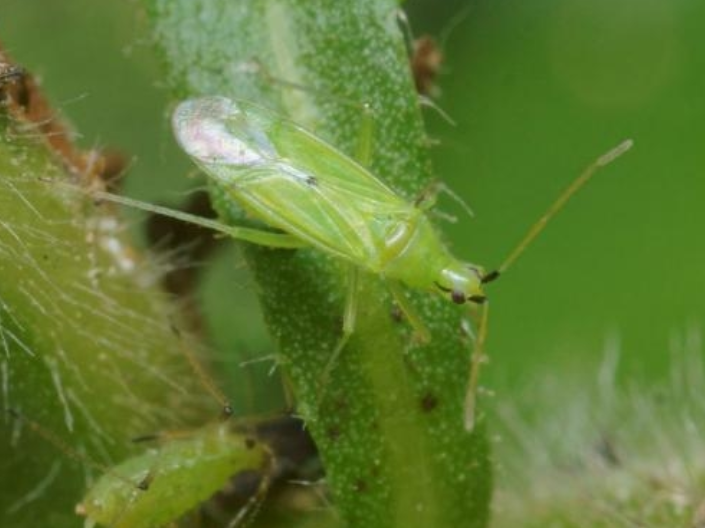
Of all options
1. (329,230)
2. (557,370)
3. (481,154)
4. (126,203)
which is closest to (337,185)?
(329,230)

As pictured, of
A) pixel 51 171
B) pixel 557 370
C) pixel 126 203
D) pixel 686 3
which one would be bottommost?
pixel 557 370

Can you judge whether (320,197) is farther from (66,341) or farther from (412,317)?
(66,341)

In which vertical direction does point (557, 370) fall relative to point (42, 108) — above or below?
below

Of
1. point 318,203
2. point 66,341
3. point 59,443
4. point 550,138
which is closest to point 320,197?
point 318,203

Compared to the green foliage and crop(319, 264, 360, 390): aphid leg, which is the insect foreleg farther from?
crop(319, 264, 360, 390): aphid leg

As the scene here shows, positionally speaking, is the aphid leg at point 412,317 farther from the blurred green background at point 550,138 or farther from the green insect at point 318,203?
the blurred green background at point 550,138

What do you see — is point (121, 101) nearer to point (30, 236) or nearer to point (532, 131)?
point (532, 131)

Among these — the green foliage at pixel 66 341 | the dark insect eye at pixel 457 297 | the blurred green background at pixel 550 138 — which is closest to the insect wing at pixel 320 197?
the dark insect eye at pixel 457 297
